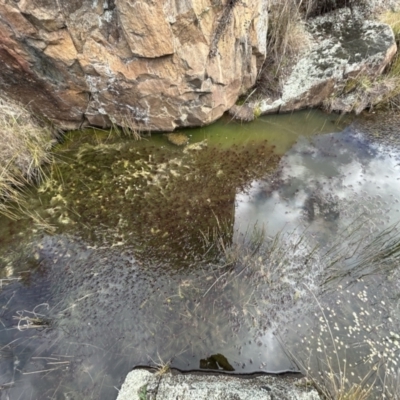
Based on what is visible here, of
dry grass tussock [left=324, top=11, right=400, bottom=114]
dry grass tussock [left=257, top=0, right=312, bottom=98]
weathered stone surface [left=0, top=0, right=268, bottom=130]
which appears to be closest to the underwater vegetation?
weathered stone surface [left=0, top=0, right=268, bottom=130]

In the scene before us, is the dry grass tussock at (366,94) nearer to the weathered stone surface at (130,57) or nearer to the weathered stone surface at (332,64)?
the weathered stone surface at (332,64)

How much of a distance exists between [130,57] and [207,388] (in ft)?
10.8

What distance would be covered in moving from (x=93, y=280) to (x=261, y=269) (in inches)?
60.3

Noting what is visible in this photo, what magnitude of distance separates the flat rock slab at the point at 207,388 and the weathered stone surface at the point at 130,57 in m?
2.96

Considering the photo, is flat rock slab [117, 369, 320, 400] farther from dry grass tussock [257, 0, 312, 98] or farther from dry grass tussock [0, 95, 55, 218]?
dry grass tussock [257, 0, 312, 98]

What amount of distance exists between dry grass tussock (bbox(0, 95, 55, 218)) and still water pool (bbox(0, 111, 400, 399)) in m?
0.17

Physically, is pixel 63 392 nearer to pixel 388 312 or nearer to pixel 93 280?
pixel 93 280

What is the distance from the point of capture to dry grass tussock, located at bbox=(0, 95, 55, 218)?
3190 mm

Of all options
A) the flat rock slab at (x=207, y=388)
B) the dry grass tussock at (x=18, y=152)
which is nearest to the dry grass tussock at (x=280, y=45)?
the dry grass tussock at (x=18, y=152)

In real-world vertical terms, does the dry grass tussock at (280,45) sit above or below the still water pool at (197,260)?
above

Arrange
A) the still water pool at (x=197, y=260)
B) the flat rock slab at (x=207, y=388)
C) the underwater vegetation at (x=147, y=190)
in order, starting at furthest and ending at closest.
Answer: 1. the underwater vegetation at (x=147, y=190)
2. the still water pool at (x=197, y=260)
3. the flat rock slab at (x=207, y=388)

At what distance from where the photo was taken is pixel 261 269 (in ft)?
8.92

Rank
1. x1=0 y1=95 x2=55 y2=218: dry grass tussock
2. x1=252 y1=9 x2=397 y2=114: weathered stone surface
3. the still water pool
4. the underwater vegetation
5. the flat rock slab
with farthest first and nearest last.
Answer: x1=252 y1=9 x2=397 y2=114: weathered stone surface
x1=0 y1=95 x2=55 y2=218: dry grass tussock
the underwater vegetation
the still water pool
the flat rock slab

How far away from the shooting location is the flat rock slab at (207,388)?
6.41 feet
